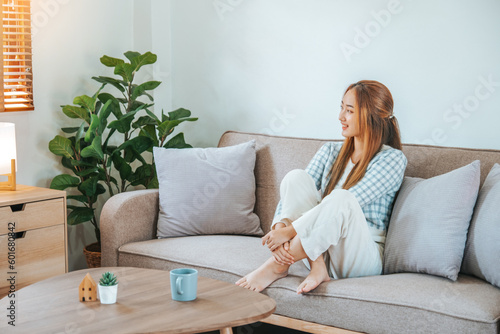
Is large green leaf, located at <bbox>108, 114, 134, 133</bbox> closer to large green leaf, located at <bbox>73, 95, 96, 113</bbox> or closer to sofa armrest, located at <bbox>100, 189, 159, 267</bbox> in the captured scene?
large green leaf, located at <bbox>73, 95, 96, 113</bbox>

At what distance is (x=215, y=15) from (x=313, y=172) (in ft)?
4.43

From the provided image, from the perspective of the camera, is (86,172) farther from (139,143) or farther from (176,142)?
(176,142)

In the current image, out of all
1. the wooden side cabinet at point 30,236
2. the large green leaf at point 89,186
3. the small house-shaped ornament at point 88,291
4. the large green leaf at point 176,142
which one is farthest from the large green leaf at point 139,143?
the small house-shaped ornament at point 88,291

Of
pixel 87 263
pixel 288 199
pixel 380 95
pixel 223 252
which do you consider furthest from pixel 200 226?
pixel 380 95

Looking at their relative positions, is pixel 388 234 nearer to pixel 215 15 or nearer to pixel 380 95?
pixel 380 95

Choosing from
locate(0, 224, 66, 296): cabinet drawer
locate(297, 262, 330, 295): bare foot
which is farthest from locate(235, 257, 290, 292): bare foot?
locate(0, 224, 66, 296): cabinet drawer

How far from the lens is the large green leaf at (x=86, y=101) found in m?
3.12

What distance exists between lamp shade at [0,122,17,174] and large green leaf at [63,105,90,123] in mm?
391

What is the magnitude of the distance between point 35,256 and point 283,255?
1155mm

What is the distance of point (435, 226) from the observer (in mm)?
2217

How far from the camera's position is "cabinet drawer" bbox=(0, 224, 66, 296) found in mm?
2598

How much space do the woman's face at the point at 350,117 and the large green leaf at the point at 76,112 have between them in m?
1.35

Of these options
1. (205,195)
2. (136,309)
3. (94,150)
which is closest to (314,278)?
(136,309)

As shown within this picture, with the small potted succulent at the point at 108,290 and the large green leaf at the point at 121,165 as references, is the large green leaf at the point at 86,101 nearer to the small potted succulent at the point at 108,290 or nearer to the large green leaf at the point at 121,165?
the large green leaf at the point at 121,165
